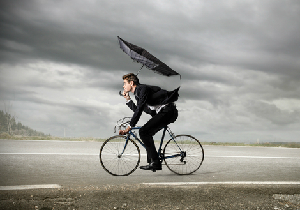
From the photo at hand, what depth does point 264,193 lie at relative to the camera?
18.1 ft

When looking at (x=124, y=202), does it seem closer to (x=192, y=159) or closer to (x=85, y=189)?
(x=85, y=189)

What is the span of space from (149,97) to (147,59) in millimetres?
812

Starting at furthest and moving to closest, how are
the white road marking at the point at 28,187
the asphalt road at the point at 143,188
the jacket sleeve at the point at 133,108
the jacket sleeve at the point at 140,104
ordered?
the jacket sleeve at the point at 133,108 → the jacket sleeve at the point at 140,104 → the white road marking at the point at 28,187 → the asphalt road at the point at 143,188

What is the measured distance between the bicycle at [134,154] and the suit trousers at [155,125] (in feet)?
0.90

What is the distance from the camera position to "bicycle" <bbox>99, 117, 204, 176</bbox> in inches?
242

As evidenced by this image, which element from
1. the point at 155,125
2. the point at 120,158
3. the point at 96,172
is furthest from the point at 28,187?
the point at 155,125

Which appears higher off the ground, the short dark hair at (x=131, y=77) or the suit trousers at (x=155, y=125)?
the short dark hair at (x=131, y=77)

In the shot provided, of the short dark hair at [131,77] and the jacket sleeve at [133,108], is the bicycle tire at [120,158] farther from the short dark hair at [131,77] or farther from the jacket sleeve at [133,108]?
the short dark hair at [131,77]

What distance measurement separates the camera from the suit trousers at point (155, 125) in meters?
5.88

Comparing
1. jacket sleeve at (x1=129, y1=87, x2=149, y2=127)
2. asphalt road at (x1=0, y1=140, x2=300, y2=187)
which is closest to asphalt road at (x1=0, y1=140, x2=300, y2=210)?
asphalt road at (x1=0, y1=140, x2=300, y2=187)

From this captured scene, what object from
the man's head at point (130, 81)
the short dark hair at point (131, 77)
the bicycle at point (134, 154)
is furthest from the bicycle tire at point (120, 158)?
the short dark hair at point (131, 77)

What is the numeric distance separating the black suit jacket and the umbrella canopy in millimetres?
389

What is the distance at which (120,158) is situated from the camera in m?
6.31

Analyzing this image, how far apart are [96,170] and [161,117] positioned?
8.00 feet
